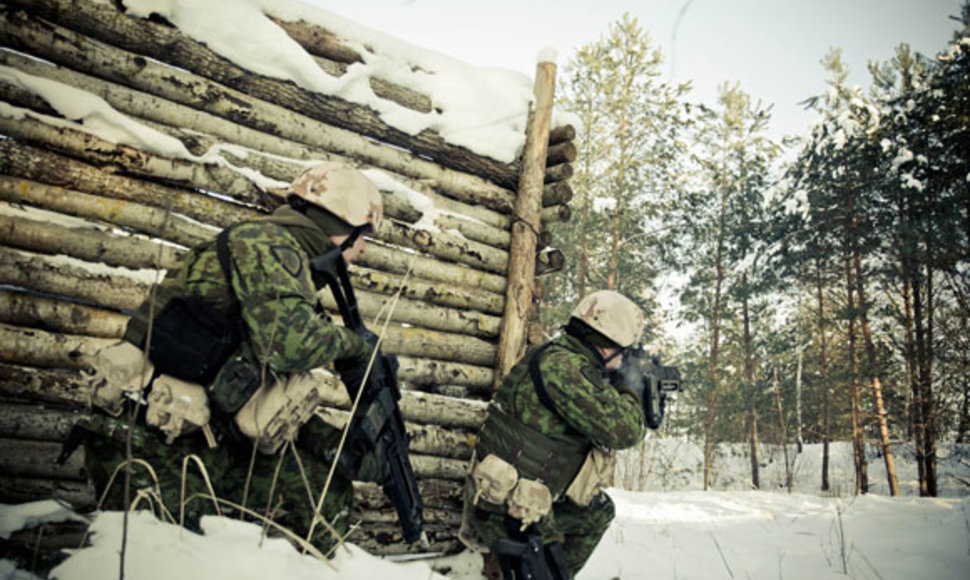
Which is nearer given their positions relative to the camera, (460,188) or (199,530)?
(199,530)

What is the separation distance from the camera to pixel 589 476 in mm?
3582

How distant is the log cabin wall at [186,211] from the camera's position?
3.19 m

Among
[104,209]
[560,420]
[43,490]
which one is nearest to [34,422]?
[43,490]

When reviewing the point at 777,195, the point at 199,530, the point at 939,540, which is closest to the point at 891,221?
the point at 777,195

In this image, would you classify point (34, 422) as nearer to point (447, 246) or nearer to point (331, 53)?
point (447, 246)

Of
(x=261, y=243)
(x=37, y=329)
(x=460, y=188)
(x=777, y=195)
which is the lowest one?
(x=37, y=329)

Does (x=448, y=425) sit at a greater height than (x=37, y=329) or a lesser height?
lesser

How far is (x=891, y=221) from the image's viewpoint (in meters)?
11.9

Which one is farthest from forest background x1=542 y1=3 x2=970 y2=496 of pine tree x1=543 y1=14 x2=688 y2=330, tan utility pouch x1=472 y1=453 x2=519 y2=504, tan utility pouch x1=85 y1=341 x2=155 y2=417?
tan utility pouch x1=85 y1=341 x2=155 y2=417

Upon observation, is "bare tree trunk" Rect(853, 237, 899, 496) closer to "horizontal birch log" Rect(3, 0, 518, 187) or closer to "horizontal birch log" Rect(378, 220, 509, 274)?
"horizontal birch log" Rect(378, 220, 509, 274)

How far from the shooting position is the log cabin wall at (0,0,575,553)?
319 cm

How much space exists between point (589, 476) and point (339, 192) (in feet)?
8.35

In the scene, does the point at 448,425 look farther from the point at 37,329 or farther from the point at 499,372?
the point at 37,329

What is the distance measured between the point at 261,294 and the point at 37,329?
2080 mm
